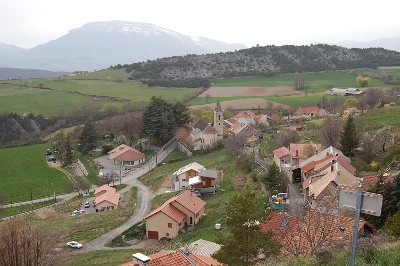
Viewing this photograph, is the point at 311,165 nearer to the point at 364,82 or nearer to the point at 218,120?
the point at 218,120

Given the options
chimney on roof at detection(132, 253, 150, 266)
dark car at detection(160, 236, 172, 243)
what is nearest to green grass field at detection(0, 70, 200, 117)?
dark car at detection(160, 236, 172, 243)

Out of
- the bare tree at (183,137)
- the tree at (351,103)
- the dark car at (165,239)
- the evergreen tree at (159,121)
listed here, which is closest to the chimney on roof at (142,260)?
the dark car at (165,239)

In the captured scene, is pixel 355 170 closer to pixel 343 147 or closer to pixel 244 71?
pixel 343 147

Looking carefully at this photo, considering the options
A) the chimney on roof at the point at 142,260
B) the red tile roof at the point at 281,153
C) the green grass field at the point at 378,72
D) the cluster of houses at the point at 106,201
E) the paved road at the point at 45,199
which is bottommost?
the paved road at the point at 45,199

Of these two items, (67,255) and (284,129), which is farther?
(284,129)

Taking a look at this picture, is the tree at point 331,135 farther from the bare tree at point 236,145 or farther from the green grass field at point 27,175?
the green grass field at point 27,175

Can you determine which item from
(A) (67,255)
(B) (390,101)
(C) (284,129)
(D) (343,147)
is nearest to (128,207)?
(A) (67,255)
